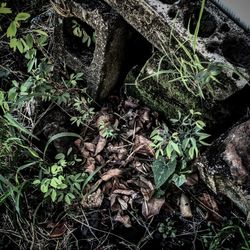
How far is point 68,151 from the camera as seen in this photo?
268 cm

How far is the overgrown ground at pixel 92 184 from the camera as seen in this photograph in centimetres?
244

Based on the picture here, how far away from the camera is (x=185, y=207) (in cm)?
251

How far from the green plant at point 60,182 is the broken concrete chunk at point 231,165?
2.66 feet

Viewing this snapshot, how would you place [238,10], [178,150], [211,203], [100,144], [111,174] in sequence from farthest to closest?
[100,144] → [111,174] → [211,203] → [178,150] → [238,10]

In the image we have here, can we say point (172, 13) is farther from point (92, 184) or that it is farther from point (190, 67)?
point (92, 184)

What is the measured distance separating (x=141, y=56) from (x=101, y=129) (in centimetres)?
63

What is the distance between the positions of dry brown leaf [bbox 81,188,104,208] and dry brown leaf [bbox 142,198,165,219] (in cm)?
30

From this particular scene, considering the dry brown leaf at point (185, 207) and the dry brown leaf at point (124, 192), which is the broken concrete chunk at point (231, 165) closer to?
the dry brown leaf at point (185, 207)

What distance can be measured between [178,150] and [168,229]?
0.55 metres

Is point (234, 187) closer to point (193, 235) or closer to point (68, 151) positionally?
point (193, 235)

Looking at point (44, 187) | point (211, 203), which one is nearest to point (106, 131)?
point (44, 187)

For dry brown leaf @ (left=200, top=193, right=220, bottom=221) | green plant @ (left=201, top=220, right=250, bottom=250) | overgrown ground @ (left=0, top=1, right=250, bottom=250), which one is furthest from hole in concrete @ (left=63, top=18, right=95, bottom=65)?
green plant @ (left=201, top=220, right=250, bottom=250)

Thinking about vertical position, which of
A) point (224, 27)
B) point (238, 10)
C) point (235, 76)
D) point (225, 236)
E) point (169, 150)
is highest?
point (238, 10)

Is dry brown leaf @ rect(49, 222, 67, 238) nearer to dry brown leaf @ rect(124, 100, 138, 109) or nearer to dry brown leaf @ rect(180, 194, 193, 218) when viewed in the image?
dry brown leaf @ rect(180, 194, 193, 218)
